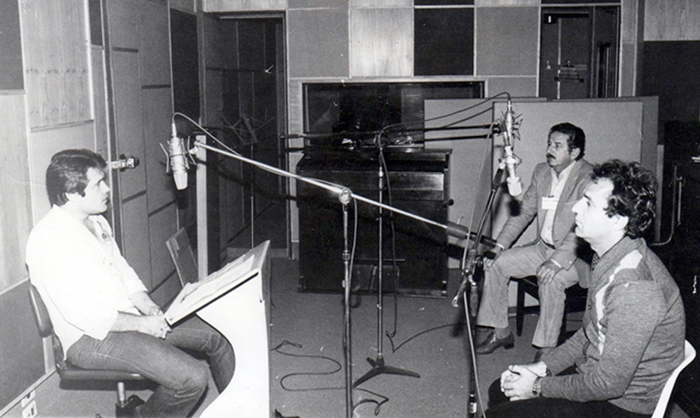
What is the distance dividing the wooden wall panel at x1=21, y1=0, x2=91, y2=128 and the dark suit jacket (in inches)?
104

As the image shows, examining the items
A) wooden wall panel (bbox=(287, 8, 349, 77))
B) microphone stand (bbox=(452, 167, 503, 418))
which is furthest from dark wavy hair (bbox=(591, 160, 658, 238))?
wooden wall panel (bbox=(287, 8, 349, 77))

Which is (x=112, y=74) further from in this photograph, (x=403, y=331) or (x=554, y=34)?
(x=554, y=34)

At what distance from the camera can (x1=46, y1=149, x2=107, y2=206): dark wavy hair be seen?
282cm

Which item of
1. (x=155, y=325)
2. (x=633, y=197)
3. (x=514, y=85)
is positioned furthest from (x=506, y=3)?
(x=155, y=325)

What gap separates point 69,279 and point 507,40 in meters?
4.47

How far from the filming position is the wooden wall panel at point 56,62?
3053 mm

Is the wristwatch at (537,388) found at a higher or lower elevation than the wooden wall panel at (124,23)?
lower

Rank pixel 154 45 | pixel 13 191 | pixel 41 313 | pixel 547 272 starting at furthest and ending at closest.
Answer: pixel 154 45, pixel 547 272, pixel 13 191, pixel 41 313

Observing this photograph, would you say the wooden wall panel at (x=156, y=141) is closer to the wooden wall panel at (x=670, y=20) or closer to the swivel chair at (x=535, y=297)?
the swivel chair at (x=535, y=297)

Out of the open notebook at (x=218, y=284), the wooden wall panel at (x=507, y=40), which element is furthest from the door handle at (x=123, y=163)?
the wooden wall panel at (x=507, y=40)

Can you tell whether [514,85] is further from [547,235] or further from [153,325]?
[153,325]

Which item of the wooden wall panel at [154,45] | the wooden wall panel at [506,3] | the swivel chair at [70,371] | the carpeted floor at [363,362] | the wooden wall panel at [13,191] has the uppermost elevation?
the wooden wall panel at [506,3]

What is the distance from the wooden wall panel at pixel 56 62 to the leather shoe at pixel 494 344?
2.62 metres

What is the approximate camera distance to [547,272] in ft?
12.8
